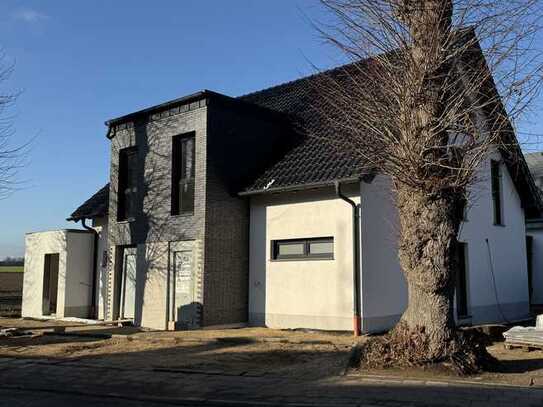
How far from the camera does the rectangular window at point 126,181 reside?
1811cm

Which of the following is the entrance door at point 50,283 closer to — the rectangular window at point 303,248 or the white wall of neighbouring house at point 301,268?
the white wall of neighbouring house at point 301,268

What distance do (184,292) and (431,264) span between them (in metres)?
8.11

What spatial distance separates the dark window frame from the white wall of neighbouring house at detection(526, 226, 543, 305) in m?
14.1

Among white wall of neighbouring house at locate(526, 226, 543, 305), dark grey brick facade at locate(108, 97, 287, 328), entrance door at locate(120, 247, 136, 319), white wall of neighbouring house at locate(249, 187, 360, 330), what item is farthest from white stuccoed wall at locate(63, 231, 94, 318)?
white wall of neighbouring house at locate(526, 226, 543, 305)

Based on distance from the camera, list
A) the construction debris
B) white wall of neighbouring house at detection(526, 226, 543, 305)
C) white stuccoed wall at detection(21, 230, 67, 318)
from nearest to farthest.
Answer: the construction debris
white stuccoed wall at detection(21, 230, 67, 318)
white wall of neighbouring house at detection(526, 226, 543, 305)

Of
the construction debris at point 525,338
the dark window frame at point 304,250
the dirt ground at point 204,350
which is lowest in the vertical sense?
the dirt ground at point 204,350

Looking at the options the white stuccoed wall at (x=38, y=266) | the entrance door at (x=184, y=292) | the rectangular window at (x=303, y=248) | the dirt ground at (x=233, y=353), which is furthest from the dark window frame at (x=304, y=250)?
the white stuccoed wall at (x=38, y=266)

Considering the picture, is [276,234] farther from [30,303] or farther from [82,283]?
[30,303]

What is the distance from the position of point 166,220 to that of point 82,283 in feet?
17.3

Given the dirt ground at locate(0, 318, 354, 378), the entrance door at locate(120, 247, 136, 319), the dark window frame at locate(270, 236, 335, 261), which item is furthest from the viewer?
the entrance door at locate(120, 247, 136, 319)

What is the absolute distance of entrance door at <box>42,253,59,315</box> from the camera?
20.4 m

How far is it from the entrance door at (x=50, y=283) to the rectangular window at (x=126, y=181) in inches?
178

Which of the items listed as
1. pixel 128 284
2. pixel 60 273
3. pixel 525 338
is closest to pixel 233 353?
pixel 525 338

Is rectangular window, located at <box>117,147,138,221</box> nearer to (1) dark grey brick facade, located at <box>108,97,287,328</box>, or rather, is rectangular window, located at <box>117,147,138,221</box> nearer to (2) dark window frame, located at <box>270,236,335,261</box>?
(1) dark grey brick facade, located at <box>108,97,287,328</box>
